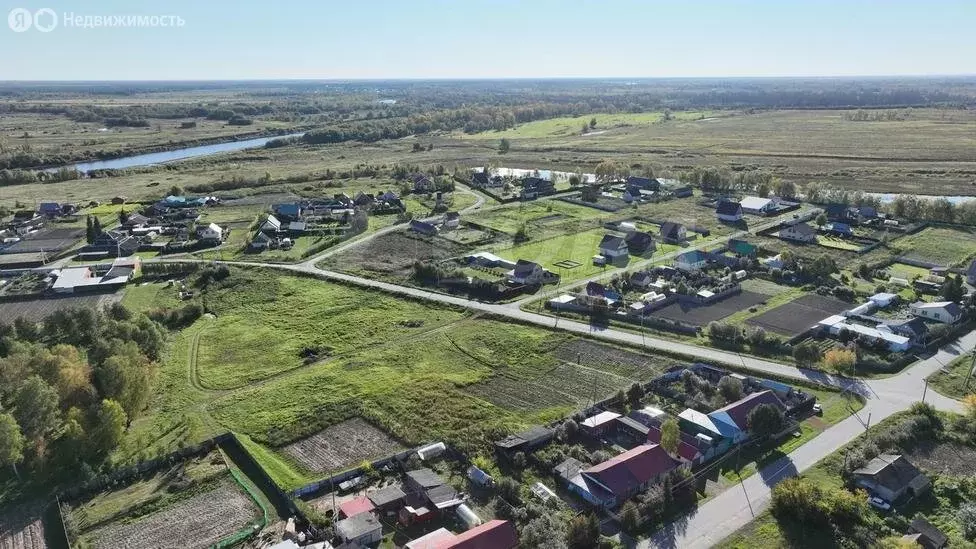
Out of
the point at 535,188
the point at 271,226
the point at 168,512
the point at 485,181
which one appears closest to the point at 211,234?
the point at 271,226

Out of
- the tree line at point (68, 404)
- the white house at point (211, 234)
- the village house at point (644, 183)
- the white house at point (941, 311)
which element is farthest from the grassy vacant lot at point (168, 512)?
the village house at point (644, 183)

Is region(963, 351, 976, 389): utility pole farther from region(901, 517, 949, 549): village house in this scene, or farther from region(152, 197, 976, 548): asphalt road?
region(901, 517, 949, 549): village house

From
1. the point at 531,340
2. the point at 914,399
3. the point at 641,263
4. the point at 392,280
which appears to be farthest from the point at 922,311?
the point at 392,280

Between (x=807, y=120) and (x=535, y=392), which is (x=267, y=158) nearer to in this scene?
(x=535, y=392)

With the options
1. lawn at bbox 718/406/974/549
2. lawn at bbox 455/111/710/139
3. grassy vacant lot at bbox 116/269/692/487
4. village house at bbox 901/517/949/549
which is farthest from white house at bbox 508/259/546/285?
lawn at bbox 455/111/710/139

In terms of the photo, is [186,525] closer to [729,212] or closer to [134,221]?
[134,221]

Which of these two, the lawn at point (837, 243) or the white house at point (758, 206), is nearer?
the lawn at point (837, 243)

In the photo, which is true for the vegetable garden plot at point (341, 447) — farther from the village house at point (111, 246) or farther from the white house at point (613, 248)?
the village house at point (111, 246)
